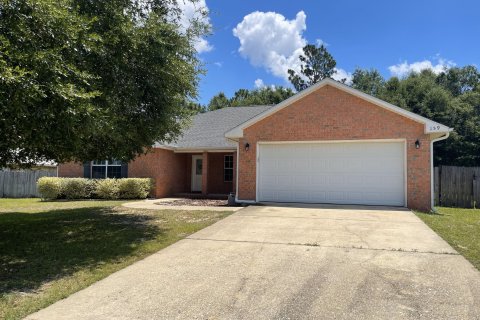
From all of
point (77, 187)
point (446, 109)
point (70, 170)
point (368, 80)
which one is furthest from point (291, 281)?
point (368, 80)

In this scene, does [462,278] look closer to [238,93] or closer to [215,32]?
[215,32]

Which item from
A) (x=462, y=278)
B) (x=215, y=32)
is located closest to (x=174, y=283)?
(x=462, y=278)

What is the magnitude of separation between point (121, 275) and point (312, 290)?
286 centimetres

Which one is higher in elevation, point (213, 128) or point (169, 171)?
point (213, 128)

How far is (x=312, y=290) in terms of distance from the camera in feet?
15.9

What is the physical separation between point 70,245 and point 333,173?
9335 millimetres

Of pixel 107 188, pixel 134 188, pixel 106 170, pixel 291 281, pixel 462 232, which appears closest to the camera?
pixel 291 281

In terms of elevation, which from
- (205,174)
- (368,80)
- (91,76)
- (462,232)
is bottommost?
(462,232)

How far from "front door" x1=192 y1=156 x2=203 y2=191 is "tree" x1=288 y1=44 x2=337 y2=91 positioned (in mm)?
23068

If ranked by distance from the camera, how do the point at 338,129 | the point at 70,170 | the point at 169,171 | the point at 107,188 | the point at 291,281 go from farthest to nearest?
the point at 70,170 → the point at 169,171 → the point at 107,188 → the point at 338,129 → the point at 291,281

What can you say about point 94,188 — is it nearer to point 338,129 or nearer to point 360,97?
point 338,129

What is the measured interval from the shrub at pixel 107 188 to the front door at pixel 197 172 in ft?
14.7

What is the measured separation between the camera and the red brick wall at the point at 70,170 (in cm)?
1961

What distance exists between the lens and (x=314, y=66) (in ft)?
135
